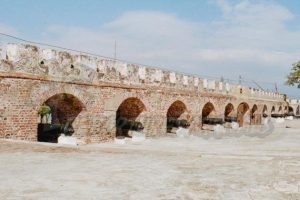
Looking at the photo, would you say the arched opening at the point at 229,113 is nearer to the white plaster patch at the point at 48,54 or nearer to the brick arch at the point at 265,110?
the brick arch at the point at 265,110

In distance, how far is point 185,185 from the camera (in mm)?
5020

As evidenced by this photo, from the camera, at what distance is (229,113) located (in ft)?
85.0

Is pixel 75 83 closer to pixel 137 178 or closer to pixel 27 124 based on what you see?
pixel 27 124

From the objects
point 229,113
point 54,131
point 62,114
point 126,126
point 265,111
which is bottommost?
point 54,131

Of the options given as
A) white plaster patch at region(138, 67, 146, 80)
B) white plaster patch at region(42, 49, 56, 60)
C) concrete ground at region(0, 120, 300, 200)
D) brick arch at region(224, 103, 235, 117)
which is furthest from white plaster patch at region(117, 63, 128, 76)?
brick arch at region(224, 103, 235, 117)

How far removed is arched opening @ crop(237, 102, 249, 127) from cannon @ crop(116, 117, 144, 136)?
12.8m

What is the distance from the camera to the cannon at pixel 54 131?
42.7 feet

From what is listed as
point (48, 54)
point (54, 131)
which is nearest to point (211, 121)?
point (54, 131)

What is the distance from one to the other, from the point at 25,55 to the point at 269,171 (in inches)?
291

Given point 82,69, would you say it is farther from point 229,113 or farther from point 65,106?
point 229,113

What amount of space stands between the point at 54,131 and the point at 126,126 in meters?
3.58

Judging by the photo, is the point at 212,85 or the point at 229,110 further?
the point at 229,110

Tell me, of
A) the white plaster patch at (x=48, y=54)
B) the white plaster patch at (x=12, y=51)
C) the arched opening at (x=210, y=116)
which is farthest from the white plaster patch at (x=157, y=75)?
the white plaster patch at (x=12, y=51)

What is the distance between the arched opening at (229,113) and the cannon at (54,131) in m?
13.7
